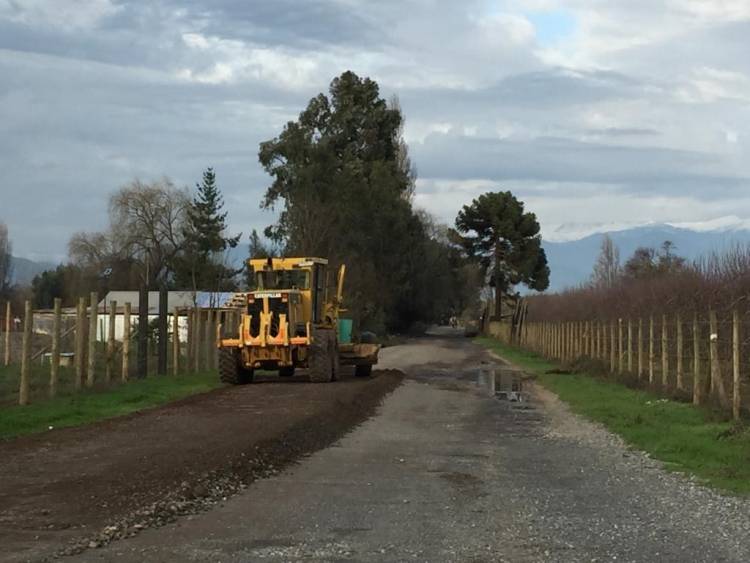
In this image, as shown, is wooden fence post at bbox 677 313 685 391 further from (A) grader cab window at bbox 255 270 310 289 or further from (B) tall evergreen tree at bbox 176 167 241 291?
(B) tall evergreen tree at bbox 176 167 241 291

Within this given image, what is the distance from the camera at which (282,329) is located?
90.6 ft

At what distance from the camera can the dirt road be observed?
8430 millimetres

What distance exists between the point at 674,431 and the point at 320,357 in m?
12.2

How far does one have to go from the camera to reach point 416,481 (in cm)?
1223

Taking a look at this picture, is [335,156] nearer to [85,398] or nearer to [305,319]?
[305,319]

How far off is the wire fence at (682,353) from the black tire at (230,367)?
434 inches

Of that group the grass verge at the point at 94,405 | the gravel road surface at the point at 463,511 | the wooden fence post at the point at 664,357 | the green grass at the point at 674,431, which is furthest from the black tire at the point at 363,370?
the gravel road surface at the point at 463,511

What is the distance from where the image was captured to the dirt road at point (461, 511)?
27.7ft

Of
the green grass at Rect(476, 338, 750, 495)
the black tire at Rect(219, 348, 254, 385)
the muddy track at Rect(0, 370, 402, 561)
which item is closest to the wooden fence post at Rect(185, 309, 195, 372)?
the black tire at Rect(219, 348, 254, 385)

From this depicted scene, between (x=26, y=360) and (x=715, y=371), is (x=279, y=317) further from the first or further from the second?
(x=715, y=371)

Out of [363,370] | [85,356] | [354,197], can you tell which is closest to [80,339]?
[85,356]

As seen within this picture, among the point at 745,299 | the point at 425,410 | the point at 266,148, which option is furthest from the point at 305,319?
the point at 266,148

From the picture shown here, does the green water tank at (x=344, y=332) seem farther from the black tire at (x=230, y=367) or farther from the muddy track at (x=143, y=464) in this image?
the muddy track at (x=143, y=464)

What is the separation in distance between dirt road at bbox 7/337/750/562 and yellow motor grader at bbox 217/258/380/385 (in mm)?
10545
